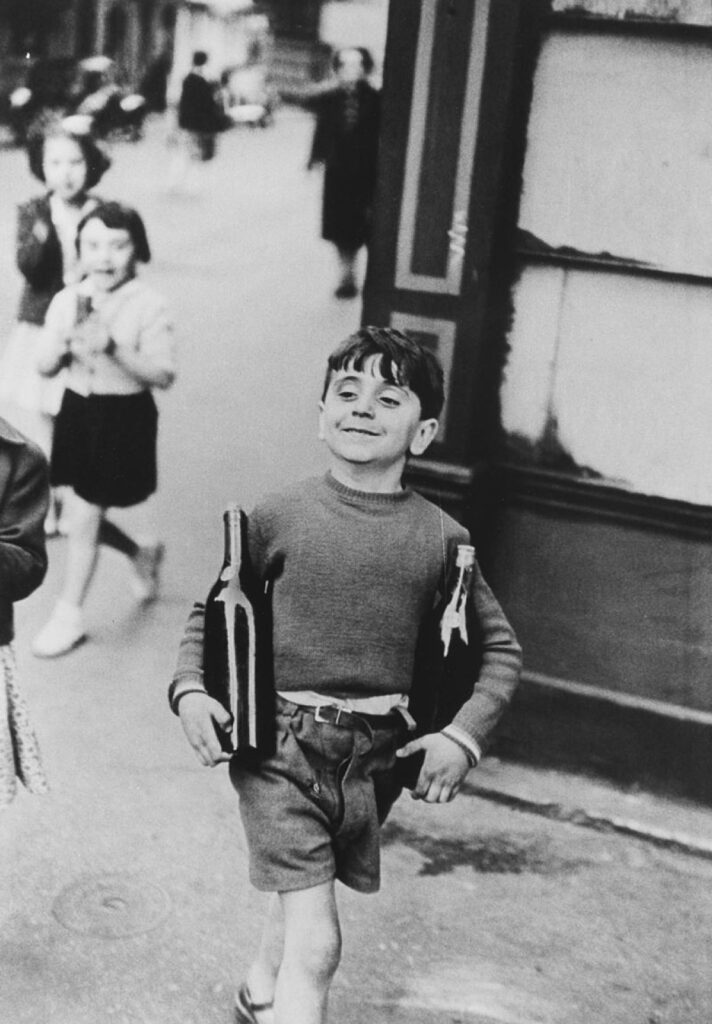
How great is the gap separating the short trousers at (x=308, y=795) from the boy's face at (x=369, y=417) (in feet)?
1.73

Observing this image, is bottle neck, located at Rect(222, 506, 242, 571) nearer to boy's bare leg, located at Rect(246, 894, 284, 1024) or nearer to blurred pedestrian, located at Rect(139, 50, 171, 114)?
boy's bare leg, located at Rect(246, 894, 284, 1024)

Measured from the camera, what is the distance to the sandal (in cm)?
279

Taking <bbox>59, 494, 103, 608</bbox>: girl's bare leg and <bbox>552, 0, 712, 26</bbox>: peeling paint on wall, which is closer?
<bbox>552, 0, 712, 26</bbox>: peeling paint on wall

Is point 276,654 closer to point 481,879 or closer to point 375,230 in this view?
point 481,879

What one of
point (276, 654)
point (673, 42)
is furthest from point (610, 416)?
point (276, 654)

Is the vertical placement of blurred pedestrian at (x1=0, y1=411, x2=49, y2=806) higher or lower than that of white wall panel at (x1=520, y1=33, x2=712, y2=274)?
lower

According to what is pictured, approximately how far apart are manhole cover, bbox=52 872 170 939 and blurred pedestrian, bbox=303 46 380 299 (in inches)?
72.7

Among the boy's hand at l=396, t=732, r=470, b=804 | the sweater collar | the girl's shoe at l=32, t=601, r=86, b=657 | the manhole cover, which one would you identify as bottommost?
the manhole cover

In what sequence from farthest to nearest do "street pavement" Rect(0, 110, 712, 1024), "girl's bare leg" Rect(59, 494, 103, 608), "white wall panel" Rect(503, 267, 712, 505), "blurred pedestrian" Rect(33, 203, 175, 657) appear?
"girl's bare leg" Rect(59, 494, 103, 608), "blurred pedestrian" Rect(33, 203, 175, 657), "white wall panel" Rect(503, 267, 712, 505), "street pavement" Rect(0, 110, 712, 1024)

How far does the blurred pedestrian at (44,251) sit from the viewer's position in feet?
12.5

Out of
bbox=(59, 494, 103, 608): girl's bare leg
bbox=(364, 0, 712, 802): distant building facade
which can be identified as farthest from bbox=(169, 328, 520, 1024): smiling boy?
bbox=(59, 494, 103, 608): girl's bare leg

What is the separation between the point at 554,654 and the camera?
13.0 ft

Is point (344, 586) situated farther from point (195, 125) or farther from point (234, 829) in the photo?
point (195, 125)

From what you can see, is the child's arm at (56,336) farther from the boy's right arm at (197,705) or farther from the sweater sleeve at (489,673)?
the sweater sleeve at (489,673)
